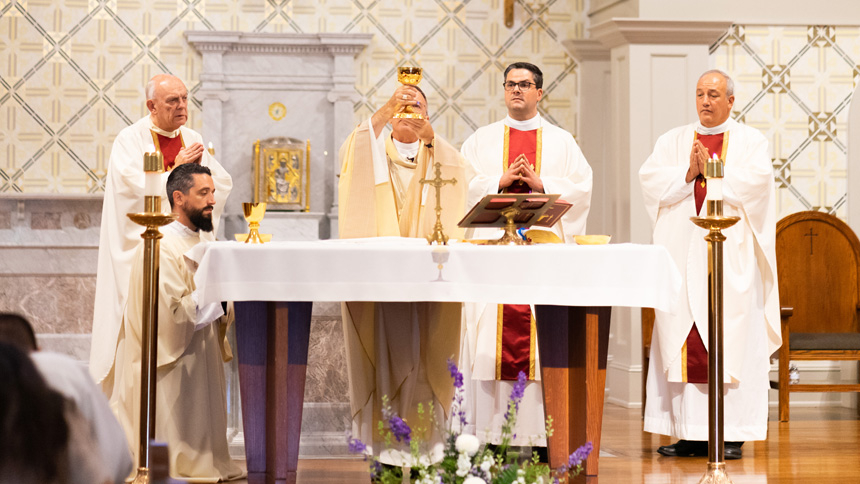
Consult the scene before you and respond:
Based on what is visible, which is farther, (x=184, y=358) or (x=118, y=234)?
(x=118, y=234)

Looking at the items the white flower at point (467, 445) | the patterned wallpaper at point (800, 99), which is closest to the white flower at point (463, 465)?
the white flower at point (467, 445)

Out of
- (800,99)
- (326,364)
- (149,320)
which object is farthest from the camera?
(800,99)

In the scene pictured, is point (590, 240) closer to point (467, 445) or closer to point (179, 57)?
point (467, 445)

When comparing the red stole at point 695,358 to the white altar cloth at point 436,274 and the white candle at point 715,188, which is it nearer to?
the white candle at point 715,188

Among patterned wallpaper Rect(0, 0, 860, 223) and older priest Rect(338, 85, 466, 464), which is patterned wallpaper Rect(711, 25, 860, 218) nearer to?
patterned wallpaper Rect(0, 0, 860, 223)

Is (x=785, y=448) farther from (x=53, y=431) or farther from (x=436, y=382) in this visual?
(x=53, y=431)

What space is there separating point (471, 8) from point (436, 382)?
5.36 metres

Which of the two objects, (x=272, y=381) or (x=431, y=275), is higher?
(x=431, y=275)

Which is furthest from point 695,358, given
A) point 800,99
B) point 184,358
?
point 800,99

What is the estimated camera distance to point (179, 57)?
891 cm

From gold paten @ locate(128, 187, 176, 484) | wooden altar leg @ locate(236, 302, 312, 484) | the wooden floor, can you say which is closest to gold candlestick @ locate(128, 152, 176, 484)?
gold paten @ locate(128, 187, 176, 484)

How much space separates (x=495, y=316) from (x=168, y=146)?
2017 millimetres

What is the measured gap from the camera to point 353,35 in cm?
888

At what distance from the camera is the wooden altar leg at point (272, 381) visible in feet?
13.2
